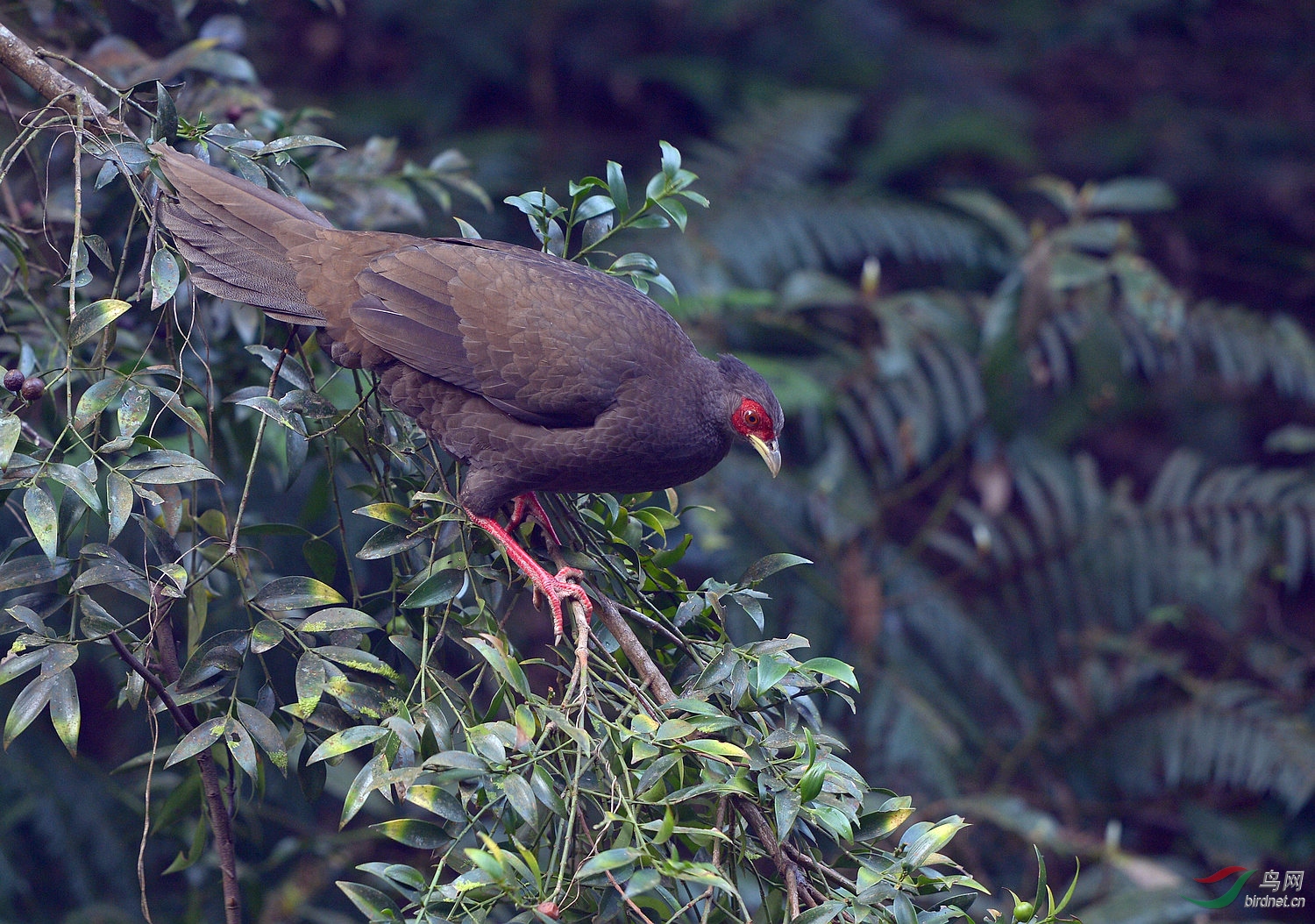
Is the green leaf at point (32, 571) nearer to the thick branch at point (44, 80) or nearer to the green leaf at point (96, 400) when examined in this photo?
the green leaf at point (96, 400)

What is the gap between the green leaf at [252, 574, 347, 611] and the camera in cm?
174

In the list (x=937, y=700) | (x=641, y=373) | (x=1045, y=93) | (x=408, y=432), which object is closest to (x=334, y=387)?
(x=408, y=432)

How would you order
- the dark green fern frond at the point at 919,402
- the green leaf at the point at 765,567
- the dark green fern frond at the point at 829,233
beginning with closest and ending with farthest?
the green leaf at the point at 765,567, the dark green fern frond at the point at 919,402, the dark green fern frond at the point at 829,233

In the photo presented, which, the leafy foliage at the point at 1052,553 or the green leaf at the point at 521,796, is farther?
the leafy foliage at the point at 1052,553

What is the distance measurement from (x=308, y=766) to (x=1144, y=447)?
595 centimetres

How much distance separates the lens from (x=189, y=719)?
1.79 metres

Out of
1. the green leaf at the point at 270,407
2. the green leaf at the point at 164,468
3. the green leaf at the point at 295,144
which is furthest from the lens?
the green leaf at the point at 295,144

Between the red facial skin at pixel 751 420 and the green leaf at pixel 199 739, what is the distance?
1231 millimetres

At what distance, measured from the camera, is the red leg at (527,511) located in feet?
7.30

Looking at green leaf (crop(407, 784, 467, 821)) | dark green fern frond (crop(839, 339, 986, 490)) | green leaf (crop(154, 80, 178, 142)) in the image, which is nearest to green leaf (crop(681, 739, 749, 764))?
green leaf (crop(407, 784, 467, 821))

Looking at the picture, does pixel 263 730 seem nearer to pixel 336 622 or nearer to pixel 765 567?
pixel 336 622

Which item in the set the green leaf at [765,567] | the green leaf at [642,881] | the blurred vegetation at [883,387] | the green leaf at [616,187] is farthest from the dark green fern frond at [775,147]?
the green leaf at [642,881]

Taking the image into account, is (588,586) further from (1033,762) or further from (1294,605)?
(1294,605)

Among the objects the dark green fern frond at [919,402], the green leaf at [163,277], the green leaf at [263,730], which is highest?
the green leaf at [163,277]
